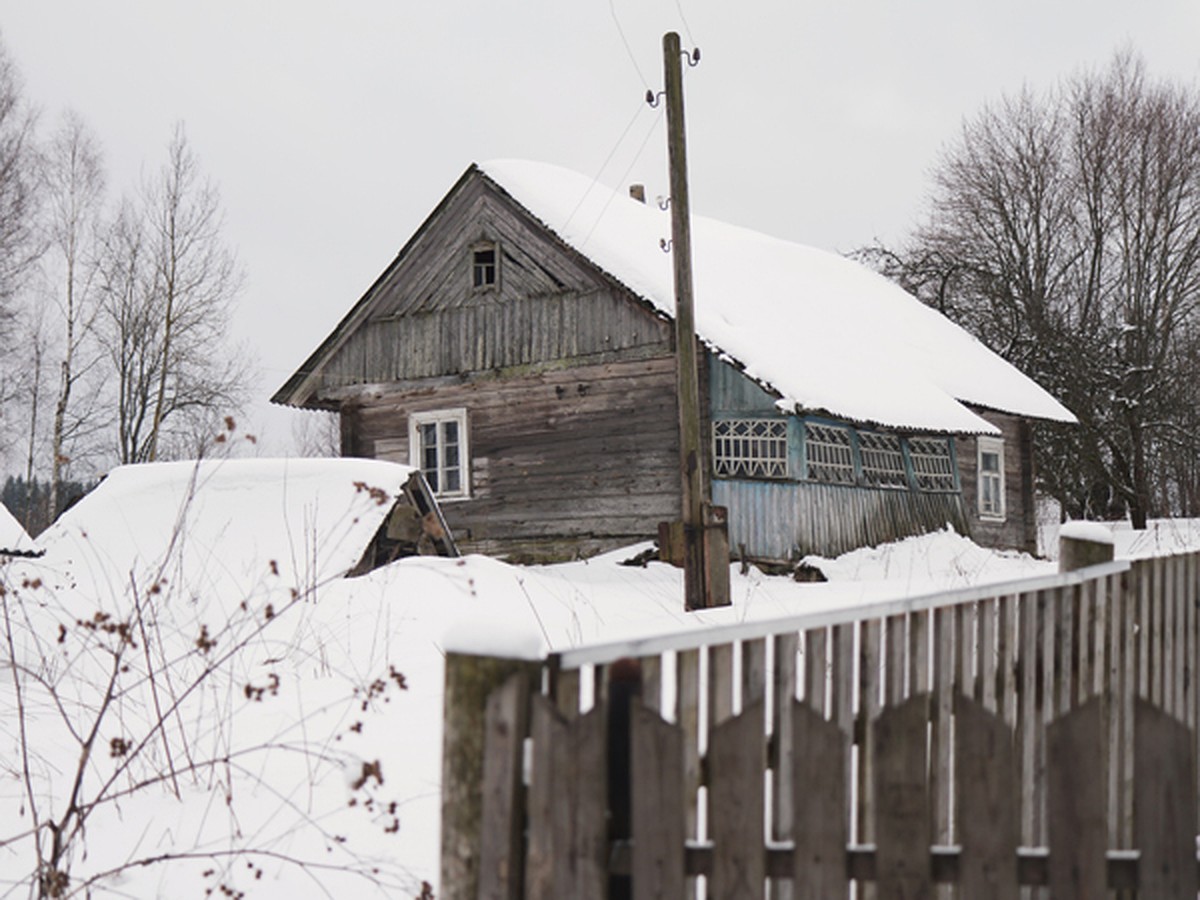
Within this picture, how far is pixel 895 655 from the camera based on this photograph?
2.86 m

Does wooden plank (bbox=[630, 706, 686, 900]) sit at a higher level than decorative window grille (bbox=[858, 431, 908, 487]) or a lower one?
lower

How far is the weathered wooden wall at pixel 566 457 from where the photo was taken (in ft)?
52.1

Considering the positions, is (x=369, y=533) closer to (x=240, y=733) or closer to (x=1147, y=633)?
(x=240, y=733)

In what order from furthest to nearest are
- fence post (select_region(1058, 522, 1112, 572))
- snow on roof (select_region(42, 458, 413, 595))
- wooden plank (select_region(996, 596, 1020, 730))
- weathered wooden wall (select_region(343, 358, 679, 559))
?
weathered wooden wall (select_region(343, 358, 679, 559)) < snow on roof (select_region(42, 458, 413, 595)) < fence post (select_region(1058, 522, 1112, 572)) < wooden plank (select_region(996, 596, 1020, 730))

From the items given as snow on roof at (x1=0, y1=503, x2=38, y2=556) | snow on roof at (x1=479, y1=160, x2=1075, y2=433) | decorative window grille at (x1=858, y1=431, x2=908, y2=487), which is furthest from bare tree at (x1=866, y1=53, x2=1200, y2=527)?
snow on roof at (x1=0, y1=503, x2=38, y2=556)

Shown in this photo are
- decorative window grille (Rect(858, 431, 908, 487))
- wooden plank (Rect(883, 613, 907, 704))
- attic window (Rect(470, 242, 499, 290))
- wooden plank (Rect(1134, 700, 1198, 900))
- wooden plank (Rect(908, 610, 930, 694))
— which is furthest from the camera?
attic window (Rect(470, 242, 499, 290))

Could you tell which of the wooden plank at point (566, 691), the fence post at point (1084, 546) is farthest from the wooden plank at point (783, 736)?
the fence post at point (1084, 546)

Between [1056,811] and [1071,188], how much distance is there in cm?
3267

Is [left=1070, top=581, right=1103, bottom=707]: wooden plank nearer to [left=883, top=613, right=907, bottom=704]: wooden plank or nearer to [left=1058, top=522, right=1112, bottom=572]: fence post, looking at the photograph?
[left=1058, top=522, right=1112, bottom=572]: fence post

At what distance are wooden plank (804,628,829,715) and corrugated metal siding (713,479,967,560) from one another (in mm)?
12195

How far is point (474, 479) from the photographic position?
696 inches

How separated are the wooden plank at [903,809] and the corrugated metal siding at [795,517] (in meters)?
12.7

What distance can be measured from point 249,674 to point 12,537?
2586mm

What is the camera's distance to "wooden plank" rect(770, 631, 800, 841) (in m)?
2.11
